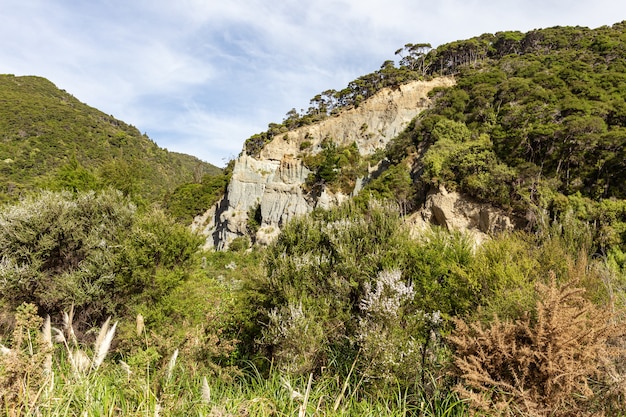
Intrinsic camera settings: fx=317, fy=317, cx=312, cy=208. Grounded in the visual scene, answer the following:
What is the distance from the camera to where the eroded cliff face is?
44750mm

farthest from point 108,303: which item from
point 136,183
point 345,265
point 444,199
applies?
point 444,199

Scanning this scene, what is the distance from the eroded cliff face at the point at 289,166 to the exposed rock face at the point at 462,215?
16232 millimetres

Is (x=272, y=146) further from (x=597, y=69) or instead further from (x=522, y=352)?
(x=522, y=352)

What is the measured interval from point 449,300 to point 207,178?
58530 mm

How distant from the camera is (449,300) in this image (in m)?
9.30

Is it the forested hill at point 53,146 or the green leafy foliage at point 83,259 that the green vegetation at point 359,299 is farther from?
the forested hill at point 53,146

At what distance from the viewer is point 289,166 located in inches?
1994

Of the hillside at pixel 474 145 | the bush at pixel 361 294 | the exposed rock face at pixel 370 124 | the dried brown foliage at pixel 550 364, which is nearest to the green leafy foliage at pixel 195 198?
the hillside at pixel 474 145

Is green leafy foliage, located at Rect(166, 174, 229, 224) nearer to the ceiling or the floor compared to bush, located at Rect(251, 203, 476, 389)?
nearer to the ceiling

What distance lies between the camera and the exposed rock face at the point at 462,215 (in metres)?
24.7

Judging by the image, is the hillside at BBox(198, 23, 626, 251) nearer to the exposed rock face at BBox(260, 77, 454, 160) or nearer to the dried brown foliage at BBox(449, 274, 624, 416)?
the exposed rock face at BBox(260, 77, 454, 160)

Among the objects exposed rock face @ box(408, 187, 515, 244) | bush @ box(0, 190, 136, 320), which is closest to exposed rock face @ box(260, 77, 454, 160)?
exposed rock face @ box(408, 187, 515, 244)

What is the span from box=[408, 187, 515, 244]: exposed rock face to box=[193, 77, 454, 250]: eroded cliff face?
16.2 m

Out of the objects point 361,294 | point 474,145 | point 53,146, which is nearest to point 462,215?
point 474,145
